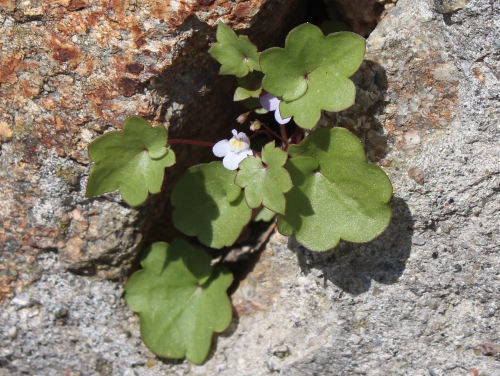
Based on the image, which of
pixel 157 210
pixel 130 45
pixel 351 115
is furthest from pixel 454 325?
pixel 130 45

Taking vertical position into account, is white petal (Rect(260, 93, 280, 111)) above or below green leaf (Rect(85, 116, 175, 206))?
above

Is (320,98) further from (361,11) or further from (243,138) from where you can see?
(361,11)

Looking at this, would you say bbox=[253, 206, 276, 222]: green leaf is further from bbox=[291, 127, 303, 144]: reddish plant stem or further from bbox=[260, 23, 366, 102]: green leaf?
bbox=[260, 23, 366, 102]: green leaf

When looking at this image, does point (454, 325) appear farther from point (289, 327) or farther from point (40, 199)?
point (40, 199)

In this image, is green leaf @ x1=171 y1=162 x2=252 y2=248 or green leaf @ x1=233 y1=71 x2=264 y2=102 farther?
green leaf @ x1=171 y1=162 x2=252 y2=248

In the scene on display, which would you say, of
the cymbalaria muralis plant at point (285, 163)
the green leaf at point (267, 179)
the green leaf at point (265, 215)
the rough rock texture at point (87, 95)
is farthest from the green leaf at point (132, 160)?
the green leaf at point (265, 215)

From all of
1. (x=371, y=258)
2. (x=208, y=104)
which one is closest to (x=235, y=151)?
(x=208, y=104)

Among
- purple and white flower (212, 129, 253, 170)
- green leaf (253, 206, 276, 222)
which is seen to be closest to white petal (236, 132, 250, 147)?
purple and white flower (212, 129, 253, 170)
